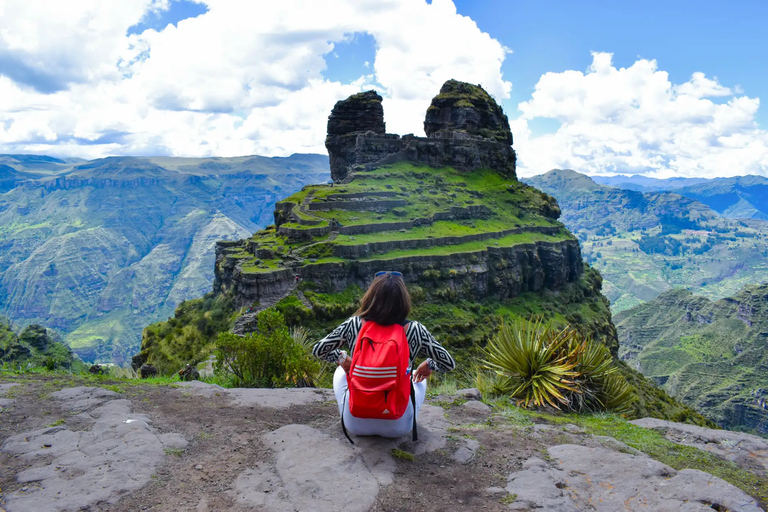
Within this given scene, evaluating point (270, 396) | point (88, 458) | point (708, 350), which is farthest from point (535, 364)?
point (708, 350)

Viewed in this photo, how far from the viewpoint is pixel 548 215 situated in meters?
67.2

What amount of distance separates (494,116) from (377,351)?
7819cm

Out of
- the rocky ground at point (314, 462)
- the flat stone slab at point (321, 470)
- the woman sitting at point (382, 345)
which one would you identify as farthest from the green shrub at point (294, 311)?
the woman sitting at point (382, 345)

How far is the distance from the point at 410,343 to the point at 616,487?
2.45 m

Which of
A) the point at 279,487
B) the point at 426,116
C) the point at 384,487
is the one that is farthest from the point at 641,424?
the point at 426,116

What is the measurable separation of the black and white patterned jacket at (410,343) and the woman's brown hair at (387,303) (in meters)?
0.34

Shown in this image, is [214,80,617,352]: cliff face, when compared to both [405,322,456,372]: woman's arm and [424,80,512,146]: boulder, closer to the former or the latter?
[424,80,512,146]: boulder

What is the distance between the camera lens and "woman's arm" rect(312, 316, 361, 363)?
17.7 feet

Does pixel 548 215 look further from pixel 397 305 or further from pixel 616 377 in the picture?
pixel 397 305

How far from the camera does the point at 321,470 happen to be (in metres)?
4.74

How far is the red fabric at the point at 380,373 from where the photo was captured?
468 cm

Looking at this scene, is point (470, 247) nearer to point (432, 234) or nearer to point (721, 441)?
point (432, 234)

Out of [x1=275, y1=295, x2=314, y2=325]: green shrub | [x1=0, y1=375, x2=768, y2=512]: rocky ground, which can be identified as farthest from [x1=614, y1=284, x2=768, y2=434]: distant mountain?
[x1=0, y1=375, x2=768, y2=512]: rocky ground

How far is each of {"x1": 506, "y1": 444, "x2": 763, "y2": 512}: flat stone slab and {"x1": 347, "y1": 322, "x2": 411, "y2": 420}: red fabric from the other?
1406 mm
